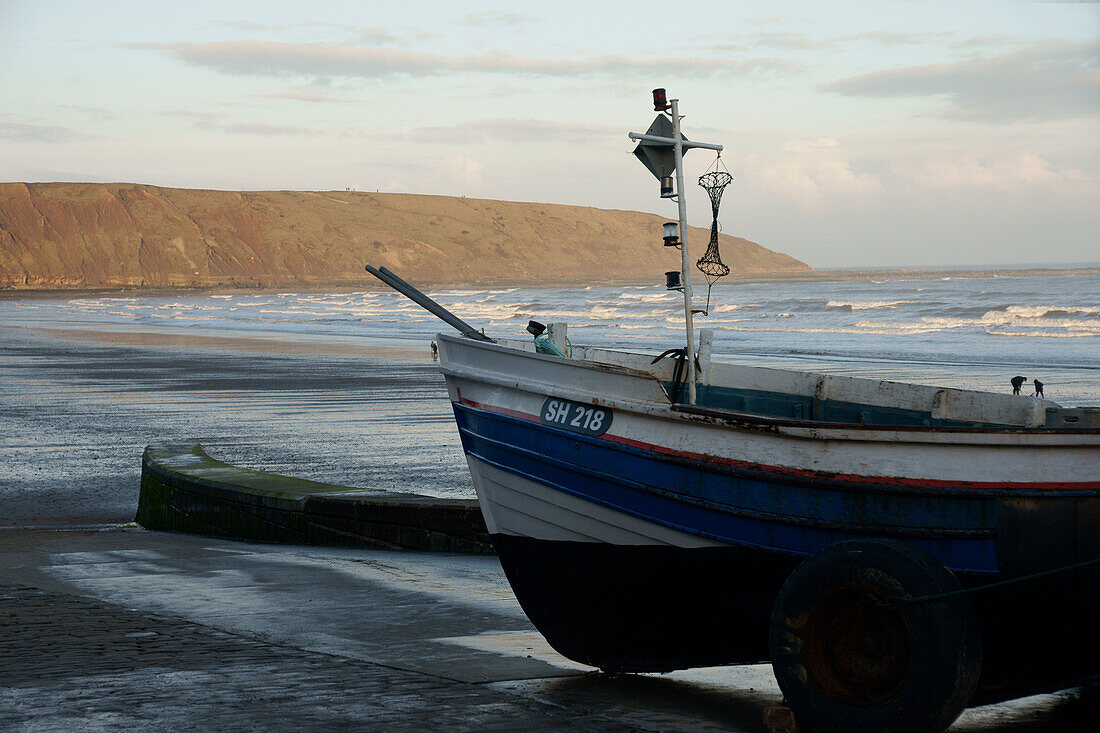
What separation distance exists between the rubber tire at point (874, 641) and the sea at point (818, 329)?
50.9 feet

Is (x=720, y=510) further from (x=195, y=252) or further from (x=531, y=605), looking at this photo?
(x=195, y=252)

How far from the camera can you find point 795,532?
203 inches

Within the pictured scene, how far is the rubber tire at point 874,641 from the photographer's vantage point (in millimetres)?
4504

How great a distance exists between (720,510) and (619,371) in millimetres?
901

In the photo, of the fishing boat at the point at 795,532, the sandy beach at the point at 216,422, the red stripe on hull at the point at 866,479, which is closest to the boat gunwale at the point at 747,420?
the fishing boat at the point at 795,532

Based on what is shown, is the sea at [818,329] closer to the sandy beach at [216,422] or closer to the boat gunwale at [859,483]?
the sandy beach at [216,422]

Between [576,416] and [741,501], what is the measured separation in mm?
977

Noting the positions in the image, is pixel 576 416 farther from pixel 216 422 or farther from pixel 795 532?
pixel 216 422

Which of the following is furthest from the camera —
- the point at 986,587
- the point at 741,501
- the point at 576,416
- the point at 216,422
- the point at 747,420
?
the point at 216,422

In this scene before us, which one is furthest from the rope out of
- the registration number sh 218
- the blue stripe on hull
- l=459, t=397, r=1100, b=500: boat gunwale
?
the registration number sh 218

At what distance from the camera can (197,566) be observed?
846 centimetres

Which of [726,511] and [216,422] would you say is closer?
[726,511]

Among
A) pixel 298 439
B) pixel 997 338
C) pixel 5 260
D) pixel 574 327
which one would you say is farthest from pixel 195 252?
pixel 298 439

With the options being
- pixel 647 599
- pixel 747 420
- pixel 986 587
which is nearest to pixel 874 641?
pixel 986 587
